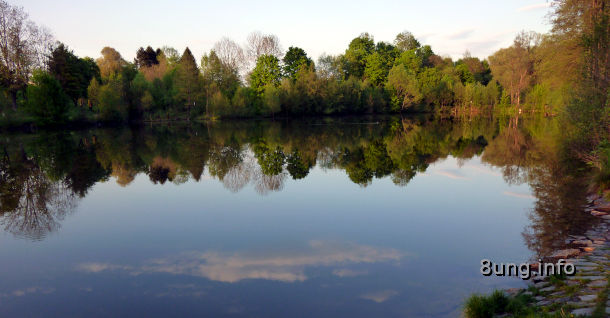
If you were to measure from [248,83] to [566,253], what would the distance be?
6907 centimetres

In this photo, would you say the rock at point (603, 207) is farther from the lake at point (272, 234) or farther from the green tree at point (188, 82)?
the green tree at point (188, 82)

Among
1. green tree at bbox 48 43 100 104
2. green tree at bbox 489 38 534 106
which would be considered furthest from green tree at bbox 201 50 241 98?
green tree at bbox 489 38 534 106

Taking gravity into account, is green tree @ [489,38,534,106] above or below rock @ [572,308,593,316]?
above

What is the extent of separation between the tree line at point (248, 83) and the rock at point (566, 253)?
31769 mm

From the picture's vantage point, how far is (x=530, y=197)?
524 inches

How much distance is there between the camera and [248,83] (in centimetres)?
7250

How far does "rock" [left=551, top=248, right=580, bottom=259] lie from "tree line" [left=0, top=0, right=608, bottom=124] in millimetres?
31769

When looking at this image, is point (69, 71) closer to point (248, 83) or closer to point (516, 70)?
point (248, 83)

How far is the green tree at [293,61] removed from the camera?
73.5 meters

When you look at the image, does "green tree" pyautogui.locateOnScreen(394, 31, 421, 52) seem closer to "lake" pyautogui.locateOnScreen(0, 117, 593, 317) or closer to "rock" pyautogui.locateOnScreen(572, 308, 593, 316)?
"lake" pyautogui.locateOnScreen(0, 117, 593, 317)

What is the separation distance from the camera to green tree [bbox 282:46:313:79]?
73500mm

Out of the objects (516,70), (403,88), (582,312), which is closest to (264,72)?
(403,88)

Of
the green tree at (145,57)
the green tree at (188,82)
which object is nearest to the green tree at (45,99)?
the green tree at (188,82)

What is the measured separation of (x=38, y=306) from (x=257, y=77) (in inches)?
2540
